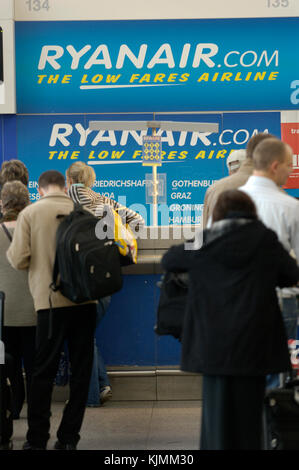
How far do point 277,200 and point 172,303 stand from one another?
0.73 meters

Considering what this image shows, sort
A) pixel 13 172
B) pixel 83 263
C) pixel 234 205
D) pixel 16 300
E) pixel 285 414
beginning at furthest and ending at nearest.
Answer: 1. pixel 13 172
2. pixel 16 300
3. pixel 83 263
4. pixel 285 414
5. pixel 234 205

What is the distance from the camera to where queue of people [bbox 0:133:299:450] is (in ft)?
10.7

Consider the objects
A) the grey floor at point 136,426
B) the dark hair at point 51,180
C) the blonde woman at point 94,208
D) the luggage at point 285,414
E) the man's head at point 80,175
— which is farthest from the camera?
the man's head at point 80,175

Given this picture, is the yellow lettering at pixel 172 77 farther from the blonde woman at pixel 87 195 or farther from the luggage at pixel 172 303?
the luggage at pixel 172 303

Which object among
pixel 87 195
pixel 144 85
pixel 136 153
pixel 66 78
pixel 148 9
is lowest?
pixel 87 195

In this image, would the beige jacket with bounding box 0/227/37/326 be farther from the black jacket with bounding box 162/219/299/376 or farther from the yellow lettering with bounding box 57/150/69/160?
the yellow lettering with bounding box 57/150/69/160

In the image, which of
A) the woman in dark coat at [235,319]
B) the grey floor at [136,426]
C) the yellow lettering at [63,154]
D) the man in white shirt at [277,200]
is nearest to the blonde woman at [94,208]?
the grey floor at [136,426]

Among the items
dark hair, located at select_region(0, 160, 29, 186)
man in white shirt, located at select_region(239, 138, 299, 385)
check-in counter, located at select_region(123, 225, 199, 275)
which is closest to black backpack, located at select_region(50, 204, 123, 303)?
man in white shirt, located at select_region(239, 138, 299, 385)

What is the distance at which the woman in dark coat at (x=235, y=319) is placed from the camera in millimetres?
3234

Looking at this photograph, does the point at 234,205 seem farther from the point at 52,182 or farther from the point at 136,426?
the point at 136,426

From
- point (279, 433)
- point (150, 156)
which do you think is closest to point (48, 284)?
point (279, 433)

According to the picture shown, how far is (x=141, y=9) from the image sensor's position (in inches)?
391

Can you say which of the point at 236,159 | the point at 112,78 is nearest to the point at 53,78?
the point at 112,78

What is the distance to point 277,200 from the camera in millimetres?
3883
